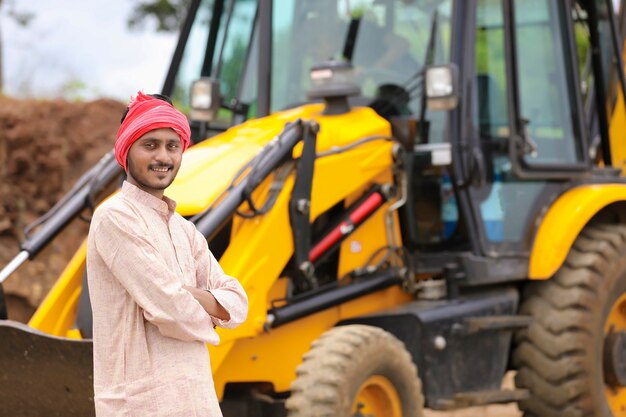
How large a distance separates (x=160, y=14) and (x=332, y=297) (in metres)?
13.2

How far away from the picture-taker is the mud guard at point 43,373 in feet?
16.2

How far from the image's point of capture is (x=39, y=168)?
11.6 meters

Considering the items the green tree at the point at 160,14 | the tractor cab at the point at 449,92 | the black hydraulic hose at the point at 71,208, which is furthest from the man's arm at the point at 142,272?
the green tree at the point at 160,14

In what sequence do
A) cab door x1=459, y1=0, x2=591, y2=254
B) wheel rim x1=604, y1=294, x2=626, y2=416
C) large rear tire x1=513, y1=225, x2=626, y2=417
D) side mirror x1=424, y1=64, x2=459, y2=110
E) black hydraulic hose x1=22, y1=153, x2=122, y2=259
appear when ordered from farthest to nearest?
1. wheel rim x1=604, y1=294, x2=626, y2=416
2. cab door x1=459, y1=0, x2=591, y2=254
3. large rear tire x1=513, y1=225, x2=626, y2=417
4. side mirror x1=424, y1=64, x2=459, y2=110
5. black hydraulic hose x1=22, y1=153, x2=122, y2=259

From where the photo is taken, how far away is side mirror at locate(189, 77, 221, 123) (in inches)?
269

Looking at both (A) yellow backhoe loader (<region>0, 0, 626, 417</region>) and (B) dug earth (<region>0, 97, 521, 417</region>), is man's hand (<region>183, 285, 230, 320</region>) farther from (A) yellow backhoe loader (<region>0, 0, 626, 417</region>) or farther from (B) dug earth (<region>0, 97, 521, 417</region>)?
(B) dug earth (<region>0, 97, 521, 417</region>)

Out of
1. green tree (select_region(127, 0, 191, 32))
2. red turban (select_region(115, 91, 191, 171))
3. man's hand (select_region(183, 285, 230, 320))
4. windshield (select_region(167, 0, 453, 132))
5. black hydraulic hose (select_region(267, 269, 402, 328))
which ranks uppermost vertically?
green tree (select_region(127, 0, 191, 32))

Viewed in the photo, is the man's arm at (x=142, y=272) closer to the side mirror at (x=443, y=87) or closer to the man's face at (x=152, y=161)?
the man's face at (x=152, y=161)

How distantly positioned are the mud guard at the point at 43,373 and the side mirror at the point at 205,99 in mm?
2159

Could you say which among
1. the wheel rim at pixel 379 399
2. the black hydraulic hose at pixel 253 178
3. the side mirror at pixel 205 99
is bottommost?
the wheel rim at pixel 379 399

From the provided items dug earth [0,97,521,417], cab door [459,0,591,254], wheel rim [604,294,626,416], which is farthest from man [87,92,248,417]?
dug earth [0,97,521,417]

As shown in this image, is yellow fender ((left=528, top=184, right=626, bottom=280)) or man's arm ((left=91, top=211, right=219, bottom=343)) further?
yellow fender ((left=528, top=184, right=626, bottom=280))

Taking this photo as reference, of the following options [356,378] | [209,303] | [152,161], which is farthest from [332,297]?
[152,161]

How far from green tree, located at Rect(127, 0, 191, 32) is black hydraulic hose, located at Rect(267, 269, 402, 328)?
12590 millimetres
